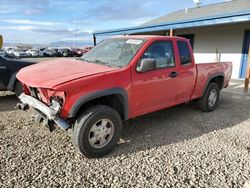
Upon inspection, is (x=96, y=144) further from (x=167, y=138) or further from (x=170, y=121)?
(x=170, y=121)

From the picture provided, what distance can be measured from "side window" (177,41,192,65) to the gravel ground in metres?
1.40

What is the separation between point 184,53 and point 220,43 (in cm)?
797

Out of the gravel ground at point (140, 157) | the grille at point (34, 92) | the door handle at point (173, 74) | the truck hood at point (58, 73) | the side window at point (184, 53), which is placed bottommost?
the gravel ground at point (140, 157)

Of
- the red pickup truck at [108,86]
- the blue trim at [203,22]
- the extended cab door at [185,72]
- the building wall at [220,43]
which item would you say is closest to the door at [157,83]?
the red pickup truck at [108,86]

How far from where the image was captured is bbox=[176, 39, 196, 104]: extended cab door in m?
4.71

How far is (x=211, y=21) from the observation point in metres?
9.47

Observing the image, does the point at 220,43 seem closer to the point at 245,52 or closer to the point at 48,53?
the point at 245,52

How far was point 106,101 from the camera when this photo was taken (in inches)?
150

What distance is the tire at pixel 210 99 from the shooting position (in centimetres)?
573

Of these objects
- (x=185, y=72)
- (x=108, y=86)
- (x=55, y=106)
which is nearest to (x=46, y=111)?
(x=55, y=106)

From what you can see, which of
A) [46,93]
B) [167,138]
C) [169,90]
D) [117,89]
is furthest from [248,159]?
[46,93]

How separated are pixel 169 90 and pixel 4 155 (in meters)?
3.10

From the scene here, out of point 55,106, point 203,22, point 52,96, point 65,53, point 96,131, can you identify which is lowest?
point 65,53

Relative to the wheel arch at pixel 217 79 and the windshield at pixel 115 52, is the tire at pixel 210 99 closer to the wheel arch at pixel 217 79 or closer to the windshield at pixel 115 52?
the wheel arch at pixel 217 79
